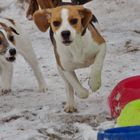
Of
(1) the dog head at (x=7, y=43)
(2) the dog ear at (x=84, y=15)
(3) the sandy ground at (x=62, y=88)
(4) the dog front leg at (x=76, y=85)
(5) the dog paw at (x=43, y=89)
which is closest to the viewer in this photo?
(2) the dog ear at (x=84, y=15)

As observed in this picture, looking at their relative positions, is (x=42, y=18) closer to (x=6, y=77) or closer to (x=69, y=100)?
(x=69, y=100)

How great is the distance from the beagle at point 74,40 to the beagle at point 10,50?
2.78 feet

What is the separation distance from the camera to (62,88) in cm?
674

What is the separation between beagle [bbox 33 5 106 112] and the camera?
4.96 metres

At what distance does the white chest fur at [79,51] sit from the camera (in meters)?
5.34

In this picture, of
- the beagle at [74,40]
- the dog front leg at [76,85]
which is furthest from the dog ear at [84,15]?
the dog front leg at [76,85]

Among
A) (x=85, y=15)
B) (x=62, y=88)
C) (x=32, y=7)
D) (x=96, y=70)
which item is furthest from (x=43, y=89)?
(x=85, y=15)

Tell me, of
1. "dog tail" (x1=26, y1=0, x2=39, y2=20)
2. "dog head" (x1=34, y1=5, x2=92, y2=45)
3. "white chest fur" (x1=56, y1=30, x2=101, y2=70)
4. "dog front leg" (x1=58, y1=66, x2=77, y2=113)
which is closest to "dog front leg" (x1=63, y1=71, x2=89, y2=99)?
"white chest fur" (x1=56, y1=30, x2=101, y2=70)

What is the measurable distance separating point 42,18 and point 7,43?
1.17 m

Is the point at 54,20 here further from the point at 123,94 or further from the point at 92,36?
the point at 123,94

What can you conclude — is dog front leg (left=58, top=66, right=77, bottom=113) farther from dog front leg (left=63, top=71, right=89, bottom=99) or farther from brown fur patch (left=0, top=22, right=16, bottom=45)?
brown fur patch (left=0, top=22, right=16, bottom=45)

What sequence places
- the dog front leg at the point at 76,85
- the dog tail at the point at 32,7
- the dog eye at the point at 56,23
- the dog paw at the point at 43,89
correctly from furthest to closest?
the dog paw at the point at 43,89
the dog tail at the point at 32,7
the dog front leg at the point at 76,85
the dog eye at the point at 56,23

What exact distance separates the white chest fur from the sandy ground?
58cm

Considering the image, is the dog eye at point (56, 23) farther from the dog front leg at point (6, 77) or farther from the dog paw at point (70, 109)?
the dog front leg at point (6, 77)
